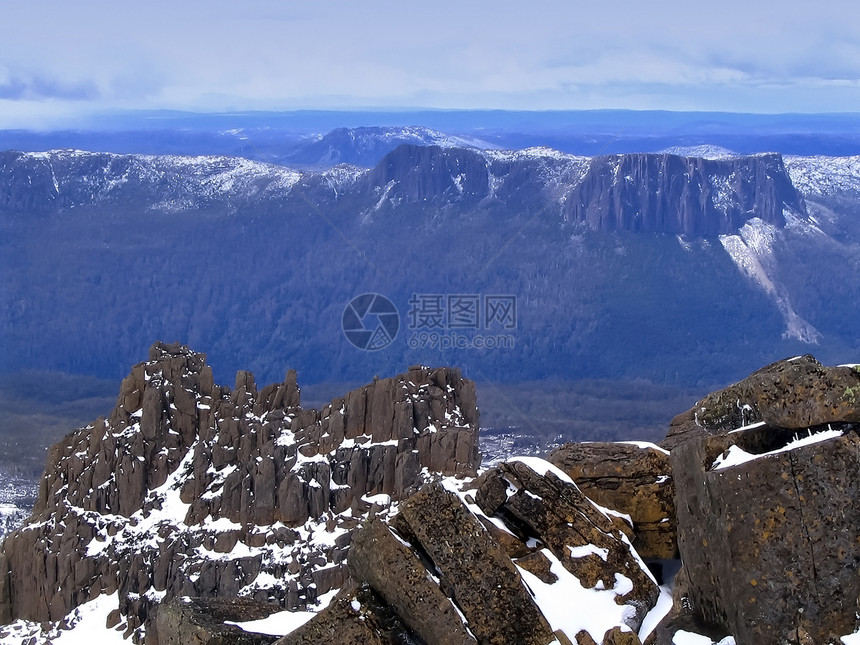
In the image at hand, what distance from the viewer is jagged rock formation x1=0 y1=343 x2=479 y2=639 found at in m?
111

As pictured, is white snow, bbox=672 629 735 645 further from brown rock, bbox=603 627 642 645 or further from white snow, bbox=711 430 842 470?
white snow, bbox=711 430 842 470

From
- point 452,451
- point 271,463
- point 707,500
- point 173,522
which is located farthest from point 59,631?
point 707,500

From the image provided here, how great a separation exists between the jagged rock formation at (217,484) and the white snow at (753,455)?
84765mm

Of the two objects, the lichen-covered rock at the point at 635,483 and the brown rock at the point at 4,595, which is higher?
the lichen-covered rock at the point at 635,483

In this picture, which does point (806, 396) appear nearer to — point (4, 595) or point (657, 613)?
point (657, 613)

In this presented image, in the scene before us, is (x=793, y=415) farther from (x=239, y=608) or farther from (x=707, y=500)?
(x=239, y=608)

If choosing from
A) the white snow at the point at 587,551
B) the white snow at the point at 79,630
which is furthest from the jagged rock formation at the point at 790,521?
the white snow at the point at 79,630

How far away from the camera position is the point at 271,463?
392 feet

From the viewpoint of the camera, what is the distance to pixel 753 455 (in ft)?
68.4

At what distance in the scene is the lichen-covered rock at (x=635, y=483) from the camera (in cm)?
2738

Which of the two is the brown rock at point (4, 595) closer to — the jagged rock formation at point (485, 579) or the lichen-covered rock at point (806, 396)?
the jagged rock formation at point (485, 579)

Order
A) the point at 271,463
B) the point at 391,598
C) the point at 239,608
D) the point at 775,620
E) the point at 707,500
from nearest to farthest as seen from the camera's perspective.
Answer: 1. the point at 775,620
2. the point at 707,500
3. the point at 391,598
4. the point at 239,608
5. the point at 271,463

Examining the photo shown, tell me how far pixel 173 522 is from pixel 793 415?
112956 millimetres

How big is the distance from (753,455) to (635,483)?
7902 millimetres
